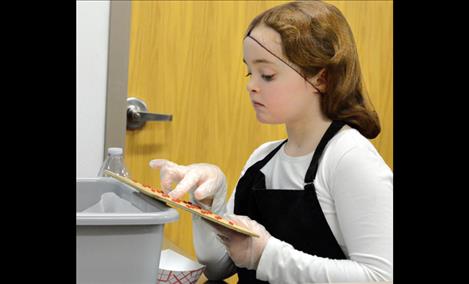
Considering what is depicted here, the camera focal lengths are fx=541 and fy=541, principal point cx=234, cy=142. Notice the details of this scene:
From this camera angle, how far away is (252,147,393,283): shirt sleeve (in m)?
0.84

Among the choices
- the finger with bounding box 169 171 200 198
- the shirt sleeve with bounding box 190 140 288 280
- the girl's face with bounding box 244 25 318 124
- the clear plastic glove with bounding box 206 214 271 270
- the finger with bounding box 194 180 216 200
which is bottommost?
the shirt sleeve with bounding box 190 140 288 280

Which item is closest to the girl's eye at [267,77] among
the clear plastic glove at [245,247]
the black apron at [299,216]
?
the black apron at [299,216]

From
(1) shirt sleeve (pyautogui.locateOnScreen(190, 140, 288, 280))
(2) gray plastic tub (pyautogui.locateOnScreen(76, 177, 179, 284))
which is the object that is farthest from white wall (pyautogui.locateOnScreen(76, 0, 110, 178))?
(2) gray plastic tub (pyautogui.locateOnScreen(76, 177, 179, 284))

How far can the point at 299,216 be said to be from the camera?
3.10 feet

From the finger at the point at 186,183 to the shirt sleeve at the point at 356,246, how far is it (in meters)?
0.16

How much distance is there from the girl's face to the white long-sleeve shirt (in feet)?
0.32

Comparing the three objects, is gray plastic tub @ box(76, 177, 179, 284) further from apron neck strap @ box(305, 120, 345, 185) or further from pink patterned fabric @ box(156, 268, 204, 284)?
apron neck strap @ box(305, 120, 345, 185)

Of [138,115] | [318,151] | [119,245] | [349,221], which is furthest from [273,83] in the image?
[138,115]

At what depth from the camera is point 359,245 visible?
0.86 meters

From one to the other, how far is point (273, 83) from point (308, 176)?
176mm

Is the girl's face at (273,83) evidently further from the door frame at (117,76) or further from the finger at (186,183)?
the door frame at (117,76)

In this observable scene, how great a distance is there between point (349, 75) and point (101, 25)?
40.4 inches
